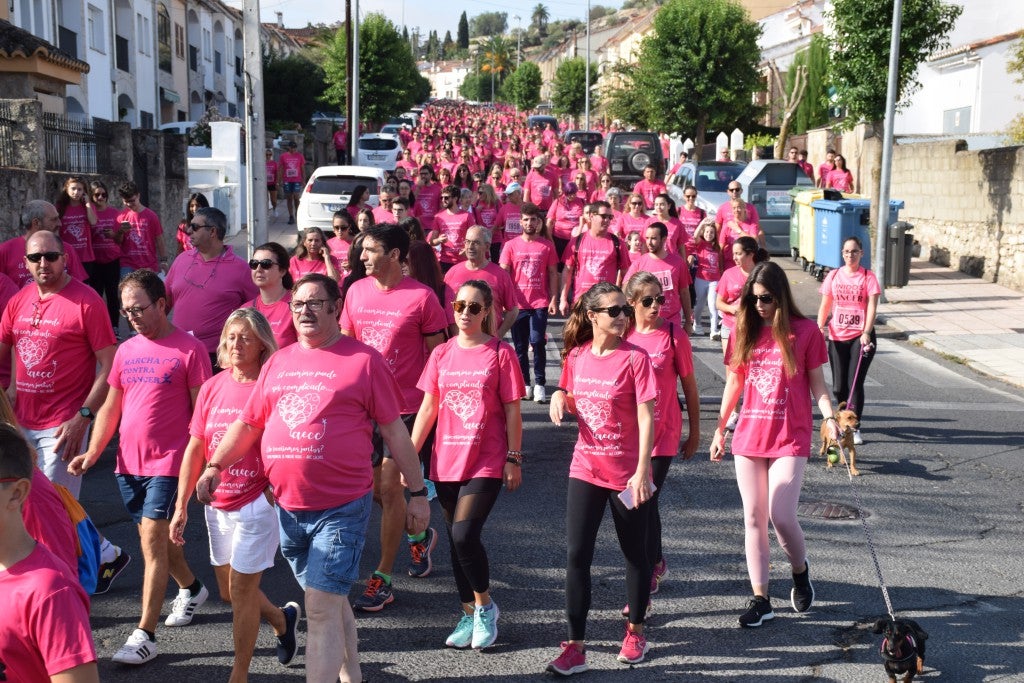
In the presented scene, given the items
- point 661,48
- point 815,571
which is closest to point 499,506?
point 815,571

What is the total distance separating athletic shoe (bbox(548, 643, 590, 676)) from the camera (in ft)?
17.5

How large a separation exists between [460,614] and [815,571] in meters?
2.10

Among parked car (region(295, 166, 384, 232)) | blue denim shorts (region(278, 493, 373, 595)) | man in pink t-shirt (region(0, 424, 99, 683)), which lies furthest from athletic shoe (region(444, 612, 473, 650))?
parked car (region(295, 166, 384, 232))

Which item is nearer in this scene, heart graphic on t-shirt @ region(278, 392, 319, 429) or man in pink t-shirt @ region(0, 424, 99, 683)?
man in pink t-shirt @ region(0, 424, 99, 683)

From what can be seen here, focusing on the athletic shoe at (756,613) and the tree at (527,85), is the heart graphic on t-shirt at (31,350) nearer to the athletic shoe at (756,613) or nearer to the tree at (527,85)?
the athletic shoe at (756,613)

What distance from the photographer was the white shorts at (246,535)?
5.04 metres

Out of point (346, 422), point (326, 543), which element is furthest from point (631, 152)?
point (326, 543)

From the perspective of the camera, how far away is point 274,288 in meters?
7.22

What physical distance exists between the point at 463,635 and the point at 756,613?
1.46 metres

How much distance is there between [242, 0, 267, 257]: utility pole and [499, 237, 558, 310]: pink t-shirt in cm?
492

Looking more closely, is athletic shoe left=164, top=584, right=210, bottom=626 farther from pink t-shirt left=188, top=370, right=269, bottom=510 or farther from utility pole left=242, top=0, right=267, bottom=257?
utility pole left=242, top=0, right=267, bottom=257

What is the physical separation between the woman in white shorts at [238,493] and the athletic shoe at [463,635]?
0.91 meters

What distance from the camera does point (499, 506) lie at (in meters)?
8.08

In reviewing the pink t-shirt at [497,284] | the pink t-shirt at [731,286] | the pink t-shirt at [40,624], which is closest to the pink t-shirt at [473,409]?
the pink t-shirt at [497,284]
